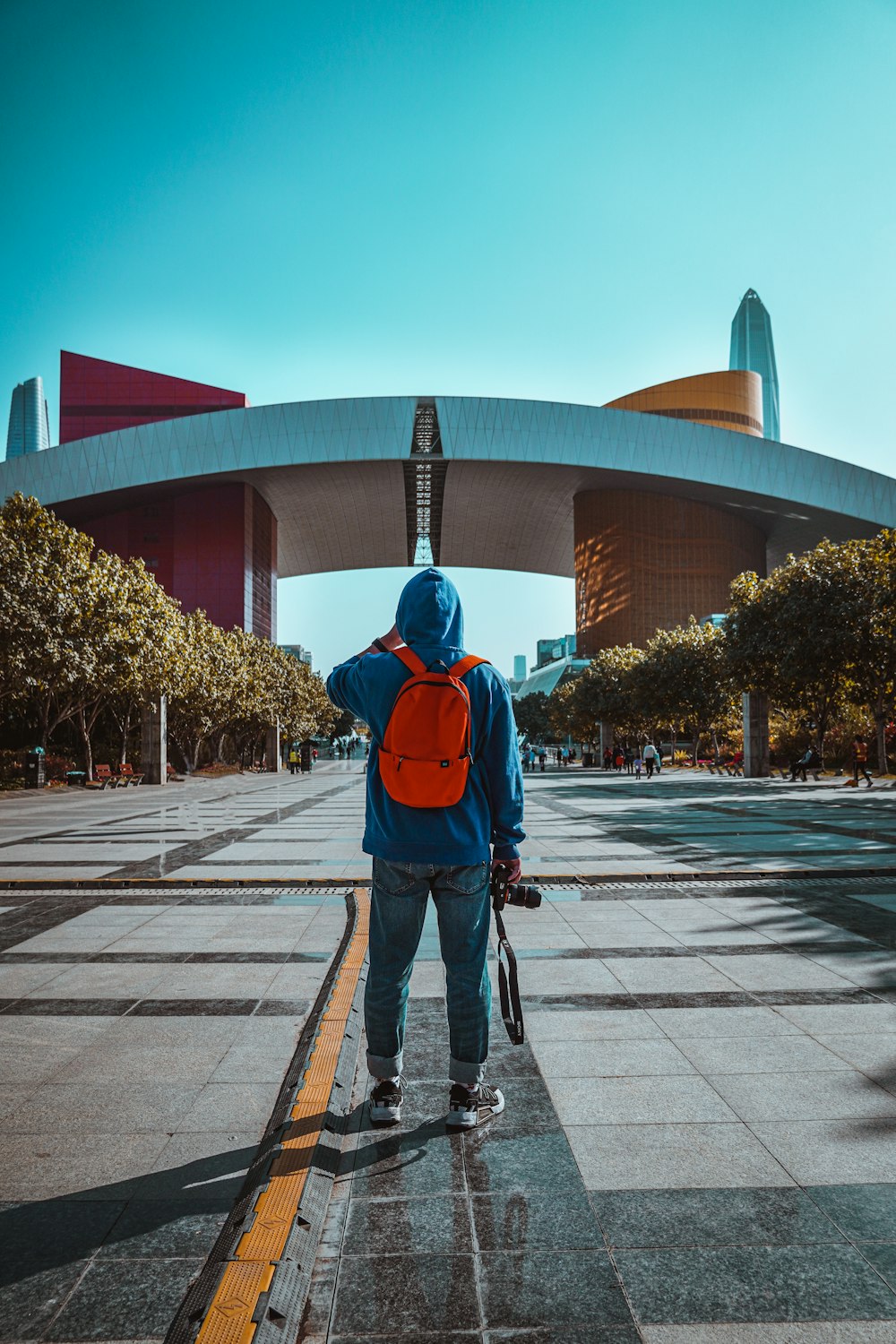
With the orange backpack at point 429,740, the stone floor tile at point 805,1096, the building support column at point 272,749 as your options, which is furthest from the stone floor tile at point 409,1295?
the building support column at point 272,749

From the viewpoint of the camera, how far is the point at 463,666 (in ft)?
11.2

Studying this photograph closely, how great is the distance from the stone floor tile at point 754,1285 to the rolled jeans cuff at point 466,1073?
943 millimetres

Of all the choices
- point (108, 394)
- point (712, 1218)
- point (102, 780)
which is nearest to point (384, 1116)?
point (712, 1218)

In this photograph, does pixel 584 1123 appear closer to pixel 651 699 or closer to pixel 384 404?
pixel 651 699

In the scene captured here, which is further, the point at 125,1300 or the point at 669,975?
the point at 669,975

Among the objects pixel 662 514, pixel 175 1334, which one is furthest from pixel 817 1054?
pixel 662 514

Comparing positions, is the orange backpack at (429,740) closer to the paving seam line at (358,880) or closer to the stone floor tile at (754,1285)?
the stone floor tile at (754,1285)

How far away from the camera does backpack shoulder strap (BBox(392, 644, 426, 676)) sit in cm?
335

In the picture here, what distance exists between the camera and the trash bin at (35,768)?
101 feet

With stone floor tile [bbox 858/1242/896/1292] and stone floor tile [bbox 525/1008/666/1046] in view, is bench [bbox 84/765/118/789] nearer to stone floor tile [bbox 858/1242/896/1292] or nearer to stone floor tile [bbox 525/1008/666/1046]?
stone floor tile [bbox 525/1008/666/1046]

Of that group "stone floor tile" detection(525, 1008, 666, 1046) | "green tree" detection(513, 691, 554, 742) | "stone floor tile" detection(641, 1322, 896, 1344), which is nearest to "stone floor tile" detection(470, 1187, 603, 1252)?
"stone floor tile" detection(641, 1322, 896, 1344)

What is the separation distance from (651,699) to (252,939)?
43136 mm

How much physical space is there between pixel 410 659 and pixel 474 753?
432mm

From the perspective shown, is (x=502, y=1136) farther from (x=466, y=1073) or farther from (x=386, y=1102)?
(x=386, y=1102)
